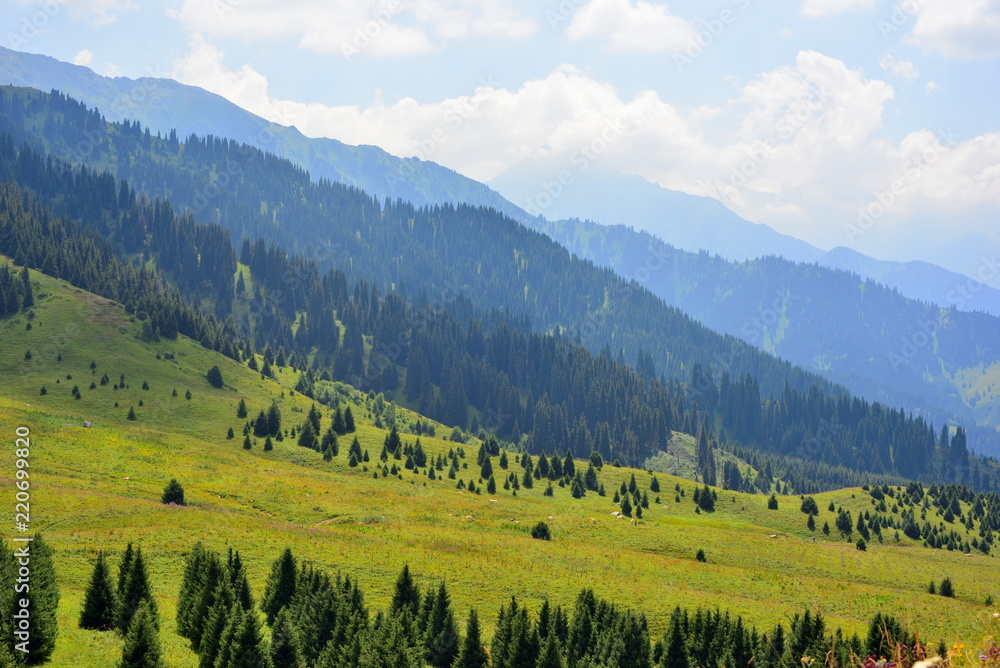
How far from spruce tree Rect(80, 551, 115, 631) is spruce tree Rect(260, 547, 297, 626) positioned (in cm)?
1037

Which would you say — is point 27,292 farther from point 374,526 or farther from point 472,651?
point 472,651

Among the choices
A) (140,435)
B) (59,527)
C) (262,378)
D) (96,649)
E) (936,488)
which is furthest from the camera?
(262,378)

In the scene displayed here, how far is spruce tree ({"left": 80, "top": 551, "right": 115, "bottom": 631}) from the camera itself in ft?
117

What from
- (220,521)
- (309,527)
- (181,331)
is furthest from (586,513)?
(181,331)

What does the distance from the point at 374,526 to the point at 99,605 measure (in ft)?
136

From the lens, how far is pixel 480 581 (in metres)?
58.7

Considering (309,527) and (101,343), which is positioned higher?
(101,343)

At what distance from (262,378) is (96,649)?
14014 cm

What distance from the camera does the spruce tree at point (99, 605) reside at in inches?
1399

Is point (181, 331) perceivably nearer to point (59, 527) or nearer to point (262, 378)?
point (262, 378)

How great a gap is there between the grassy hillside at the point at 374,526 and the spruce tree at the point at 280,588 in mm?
5762

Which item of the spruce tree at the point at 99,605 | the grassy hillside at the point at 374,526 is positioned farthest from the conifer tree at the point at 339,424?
the spruce tree at the point at 99,605

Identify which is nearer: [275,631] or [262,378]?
[275,631]

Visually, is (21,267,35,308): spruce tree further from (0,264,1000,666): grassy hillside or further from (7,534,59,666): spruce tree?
(7,534,59,666): spruce tree
